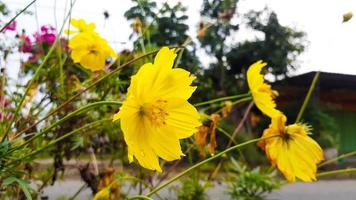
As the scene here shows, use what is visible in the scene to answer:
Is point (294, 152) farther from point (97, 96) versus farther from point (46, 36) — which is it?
point (46, 36)

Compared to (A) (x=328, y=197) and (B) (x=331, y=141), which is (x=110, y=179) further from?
(B) (x=331, y=141)

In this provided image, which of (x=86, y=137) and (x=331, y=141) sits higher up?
(x=86, y=137)

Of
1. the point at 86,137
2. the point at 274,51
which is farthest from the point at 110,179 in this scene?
the point at 274,51

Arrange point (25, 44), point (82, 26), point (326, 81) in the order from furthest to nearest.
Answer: point (326, 81)
point (25, 44)
point (82, 26)

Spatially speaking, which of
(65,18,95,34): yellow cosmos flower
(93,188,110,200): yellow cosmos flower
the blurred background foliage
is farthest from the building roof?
(93,188,110,200): yellow cosmos flower

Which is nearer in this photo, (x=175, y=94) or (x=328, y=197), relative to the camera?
(x=175, y=94)

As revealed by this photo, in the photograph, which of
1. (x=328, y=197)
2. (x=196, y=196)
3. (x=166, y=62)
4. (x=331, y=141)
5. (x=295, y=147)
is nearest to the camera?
(x=166, y=62)

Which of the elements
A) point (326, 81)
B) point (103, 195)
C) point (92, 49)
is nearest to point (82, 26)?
point (92, 49)
